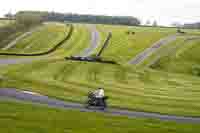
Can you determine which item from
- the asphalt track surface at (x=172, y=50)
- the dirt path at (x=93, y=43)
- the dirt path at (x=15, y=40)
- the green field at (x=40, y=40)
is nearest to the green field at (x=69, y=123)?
the asphalt track surface at (x=172, y=50)

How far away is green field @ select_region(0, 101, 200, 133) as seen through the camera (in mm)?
30219

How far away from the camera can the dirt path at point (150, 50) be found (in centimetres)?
9512

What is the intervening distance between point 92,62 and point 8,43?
131ft

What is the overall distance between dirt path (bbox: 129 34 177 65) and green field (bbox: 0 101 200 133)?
56208 mm

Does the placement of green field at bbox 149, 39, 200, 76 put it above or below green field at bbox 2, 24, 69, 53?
below

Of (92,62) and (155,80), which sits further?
(92,62)

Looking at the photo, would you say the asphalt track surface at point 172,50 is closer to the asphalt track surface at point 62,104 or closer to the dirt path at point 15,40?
the dirt path at point 15,40

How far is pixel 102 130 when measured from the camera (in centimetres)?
3088

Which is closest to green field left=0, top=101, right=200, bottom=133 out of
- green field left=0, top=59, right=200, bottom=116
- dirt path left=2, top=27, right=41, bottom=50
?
green field left=0, top=59, right=200, bottom=116

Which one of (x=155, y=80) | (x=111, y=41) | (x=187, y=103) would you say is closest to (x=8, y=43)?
(x=111, y=41)

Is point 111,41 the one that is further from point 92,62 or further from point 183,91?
point 183,91

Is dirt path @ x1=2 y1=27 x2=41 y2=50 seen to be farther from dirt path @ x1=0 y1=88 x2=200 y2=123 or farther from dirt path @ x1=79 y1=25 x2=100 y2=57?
dirt path @ x1=0 y1=88 x2=200 y2=123

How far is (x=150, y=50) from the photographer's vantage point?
107750 millimetres

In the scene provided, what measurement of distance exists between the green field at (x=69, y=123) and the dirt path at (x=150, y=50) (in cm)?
5621
